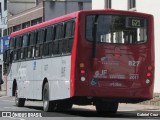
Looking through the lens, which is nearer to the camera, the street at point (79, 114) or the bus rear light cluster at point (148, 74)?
the street at point (79, 114)

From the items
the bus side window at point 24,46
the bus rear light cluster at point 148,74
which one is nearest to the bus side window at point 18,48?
the bus side window at point 24,46

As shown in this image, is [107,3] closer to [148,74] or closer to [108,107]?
[108,107]

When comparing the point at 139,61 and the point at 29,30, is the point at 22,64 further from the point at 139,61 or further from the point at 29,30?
the point at 139,61

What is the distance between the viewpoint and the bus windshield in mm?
20359

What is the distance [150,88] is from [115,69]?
4.73 ft

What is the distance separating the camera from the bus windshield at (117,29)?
2036cm

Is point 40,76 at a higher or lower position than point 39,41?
lower

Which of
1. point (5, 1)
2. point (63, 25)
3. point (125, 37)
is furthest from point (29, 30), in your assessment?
point (5, 1)

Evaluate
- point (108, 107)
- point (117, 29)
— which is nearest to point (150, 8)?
point (108, 107)

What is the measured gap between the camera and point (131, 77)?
808 inches

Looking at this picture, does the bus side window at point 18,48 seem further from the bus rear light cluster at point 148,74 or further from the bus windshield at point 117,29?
the bus rear light cluster at point 148,74

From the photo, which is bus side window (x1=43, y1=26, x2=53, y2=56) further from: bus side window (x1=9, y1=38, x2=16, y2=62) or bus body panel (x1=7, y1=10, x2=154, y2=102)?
bus side window (x1=9, y1=38, x2=16, y2=62)

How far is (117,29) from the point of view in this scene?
20.7 m

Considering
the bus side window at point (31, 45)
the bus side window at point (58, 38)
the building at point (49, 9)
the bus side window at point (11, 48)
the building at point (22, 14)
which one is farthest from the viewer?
the building at point (22, 14)
